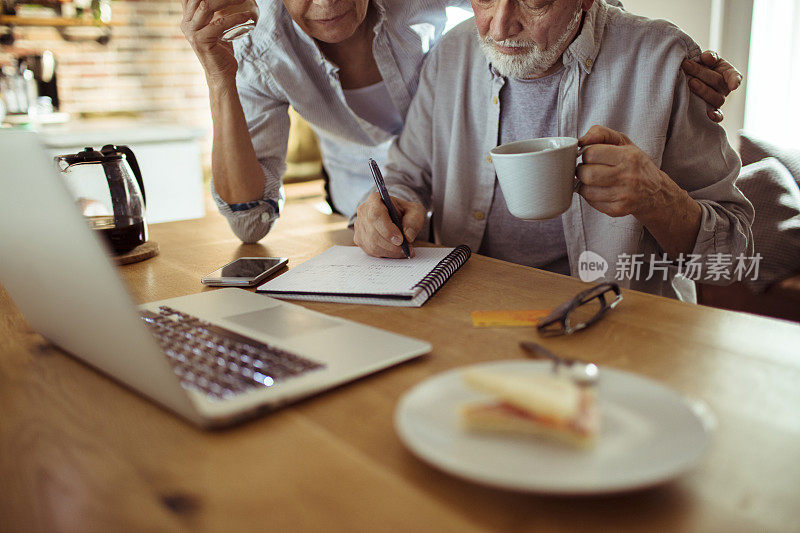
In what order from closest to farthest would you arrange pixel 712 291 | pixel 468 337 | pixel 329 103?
pixel 468 337
pixel 329 103
pixel 712 291

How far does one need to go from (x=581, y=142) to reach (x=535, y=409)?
62 cm

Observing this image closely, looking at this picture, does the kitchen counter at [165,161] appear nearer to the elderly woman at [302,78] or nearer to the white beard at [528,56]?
the elderly woman at [302,78]

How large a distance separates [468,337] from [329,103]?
107 cm

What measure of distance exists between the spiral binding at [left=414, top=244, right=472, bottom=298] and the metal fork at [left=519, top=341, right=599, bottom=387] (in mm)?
228

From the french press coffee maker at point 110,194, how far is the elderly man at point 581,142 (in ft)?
1.51

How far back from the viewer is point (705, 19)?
3.14m

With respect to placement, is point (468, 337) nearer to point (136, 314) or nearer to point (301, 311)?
point (301, 311)

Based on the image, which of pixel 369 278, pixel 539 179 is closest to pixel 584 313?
pixel 539 179

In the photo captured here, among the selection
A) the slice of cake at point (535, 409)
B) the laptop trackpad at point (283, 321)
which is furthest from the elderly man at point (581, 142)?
the slice of cake at point (535, 409)

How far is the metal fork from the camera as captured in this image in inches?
20.1

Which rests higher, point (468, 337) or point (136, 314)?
point (136, 314)

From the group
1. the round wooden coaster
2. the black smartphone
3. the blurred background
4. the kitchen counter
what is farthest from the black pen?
the kitchen counter

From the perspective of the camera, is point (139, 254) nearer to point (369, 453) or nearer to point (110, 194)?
point (110, 194)

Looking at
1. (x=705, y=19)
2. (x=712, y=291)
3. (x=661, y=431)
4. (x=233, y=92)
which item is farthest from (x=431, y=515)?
(x=705, y=19)
